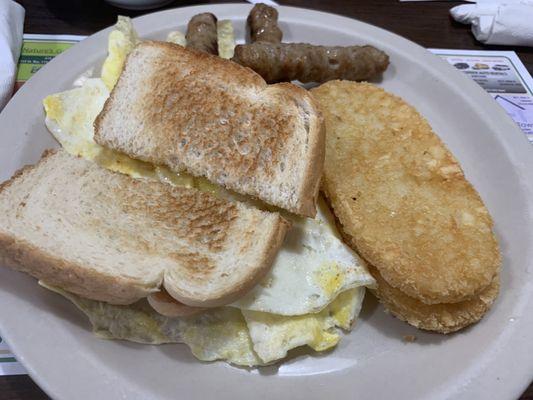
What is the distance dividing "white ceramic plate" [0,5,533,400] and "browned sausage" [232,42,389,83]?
78 centimetres

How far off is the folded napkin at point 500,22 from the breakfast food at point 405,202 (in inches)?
54.0

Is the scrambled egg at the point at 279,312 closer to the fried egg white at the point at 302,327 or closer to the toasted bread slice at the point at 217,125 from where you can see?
the fried egg white at the point at 302,327

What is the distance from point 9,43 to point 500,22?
2.99m

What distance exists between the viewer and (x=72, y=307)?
173 centimetres

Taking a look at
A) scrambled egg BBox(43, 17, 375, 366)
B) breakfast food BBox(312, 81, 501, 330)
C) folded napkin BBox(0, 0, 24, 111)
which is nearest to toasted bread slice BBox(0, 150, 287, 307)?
scrambled egg BBox(43, 17, 375, 366)

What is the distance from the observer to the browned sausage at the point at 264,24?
8.40 feet

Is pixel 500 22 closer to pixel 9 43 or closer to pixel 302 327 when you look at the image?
pixel 302 327

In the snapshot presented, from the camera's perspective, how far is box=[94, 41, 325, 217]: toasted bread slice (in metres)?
1.83

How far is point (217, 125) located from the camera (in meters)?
1.93

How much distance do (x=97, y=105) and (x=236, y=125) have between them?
0.77m

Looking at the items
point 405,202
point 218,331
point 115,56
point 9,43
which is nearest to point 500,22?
point 405,202

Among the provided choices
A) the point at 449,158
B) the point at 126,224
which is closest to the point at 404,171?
the point at 449,158

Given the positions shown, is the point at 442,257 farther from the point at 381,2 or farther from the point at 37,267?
the point at 381,2

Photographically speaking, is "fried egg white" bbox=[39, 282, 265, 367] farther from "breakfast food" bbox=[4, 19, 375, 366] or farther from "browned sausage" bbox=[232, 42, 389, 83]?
"browned sausage" bbox=[232, 42, 389, 83]
